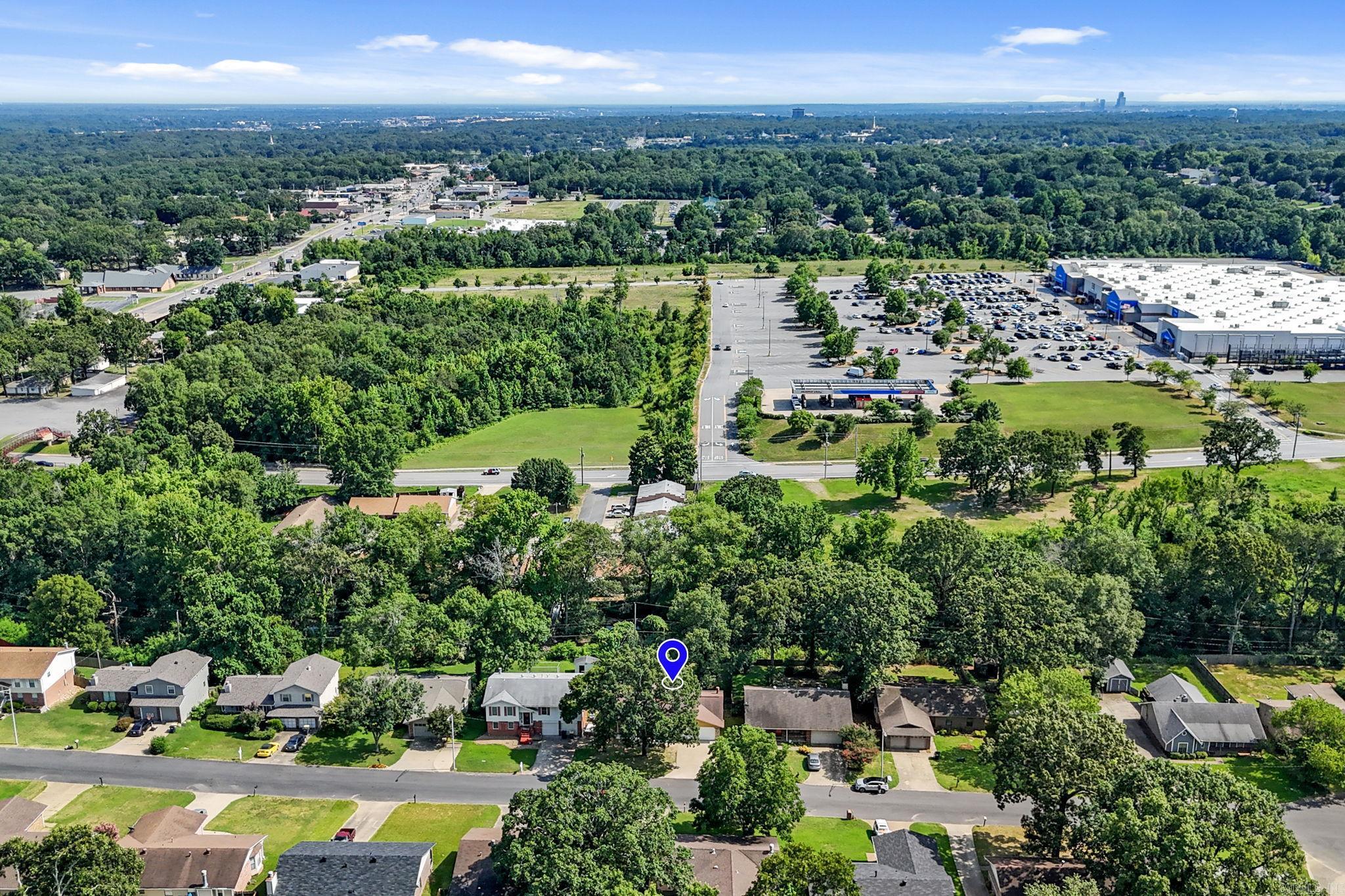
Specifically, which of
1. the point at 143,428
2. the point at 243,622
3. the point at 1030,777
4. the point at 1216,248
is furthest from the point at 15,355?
the point at 1216,248

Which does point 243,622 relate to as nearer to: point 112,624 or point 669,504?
point 112,624

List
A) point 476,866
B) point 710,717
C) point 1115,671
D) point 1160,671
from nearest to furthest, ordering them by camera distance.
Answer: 1. point 476,866
2. point 710,717
3. point 1115,671
4. point 1160,671

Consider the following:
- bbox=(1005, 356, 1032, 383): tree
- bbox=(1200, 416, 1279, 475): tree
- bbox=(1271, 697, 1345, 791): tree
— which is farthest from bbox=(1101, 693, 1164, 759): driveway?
bbox=(1005, 356, 1032, 383): tree

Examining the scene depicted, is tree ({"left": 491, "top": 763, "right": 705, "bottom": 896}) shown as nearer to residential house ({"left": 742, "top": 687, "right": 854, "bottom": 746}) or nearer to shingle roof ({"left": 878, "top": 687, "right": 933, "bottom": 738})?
residential house ({"left": 742, "top": 687, "right": 854, "bottom": 746})

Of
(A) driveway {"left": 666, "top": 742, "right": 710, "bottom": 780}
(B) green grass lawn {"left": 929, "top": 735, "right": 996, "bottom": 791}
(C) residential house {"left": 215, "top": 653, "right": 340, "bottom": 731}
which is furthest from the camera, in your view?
(C) residential house {"left": 215, "top": 653, "right": 340, "bottom": 731}

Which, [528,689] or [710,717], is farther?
[528,689]

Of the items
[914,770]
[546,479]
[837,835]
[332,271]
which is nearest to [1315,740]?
[914,770]

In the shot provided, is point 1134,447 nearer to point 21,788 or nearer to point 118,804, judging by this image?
point 118,804
